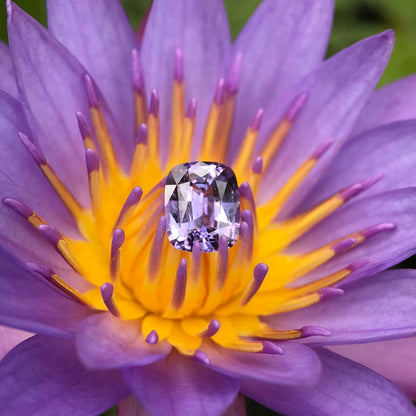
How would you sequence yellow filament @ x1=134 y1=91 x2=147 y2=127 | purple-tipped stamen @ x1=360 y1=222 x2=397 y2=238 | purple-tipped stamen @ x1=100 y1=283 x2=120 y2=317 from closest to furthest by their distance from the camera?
1. purple-tipped stamen @ x1=100 y1=283 x2=120 y2=317
2. purple-tipped stamen @ x1=360 y1=222 x2=397 y2=238
3. yellow filament @ x1=134 y1=91 x2=147 y2=127

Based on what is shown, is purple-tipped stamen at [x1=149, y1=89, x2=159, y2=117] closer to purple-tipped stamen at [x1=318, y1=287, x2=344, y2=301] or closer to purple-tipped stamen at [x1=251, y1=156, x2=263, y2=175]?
purple-tipped stamen at [x1=251, y1=156, x2=263, y2=175]

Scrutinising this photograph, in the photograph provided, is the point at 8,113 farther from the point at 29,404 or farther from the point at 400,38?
the point at 400,38

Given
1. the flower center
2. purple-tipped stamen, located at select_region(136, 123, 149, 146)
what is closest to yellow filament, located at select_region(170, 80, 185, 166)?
the flower center

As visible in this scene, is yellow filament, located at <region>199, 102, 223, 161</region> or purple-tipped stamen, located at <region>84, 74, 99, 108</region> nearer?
purple-tipped stamen, located at <region>84, 74, 99, 108</region>

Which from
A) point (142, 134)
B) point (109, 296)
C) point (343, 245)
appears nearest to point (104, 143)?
point (142, 134)

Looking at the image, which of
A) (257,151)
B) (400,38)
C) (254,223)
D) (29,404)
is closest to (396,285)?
(254,223)

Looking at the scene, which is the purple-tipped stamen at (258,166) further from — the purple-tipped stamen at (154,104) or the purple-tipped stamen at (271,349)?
the purple-tipped stamen at (271,349)

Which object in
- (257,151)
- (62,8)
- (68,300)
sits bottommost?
(68,300)
